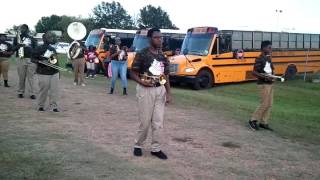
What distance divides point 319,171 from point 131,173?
112 inches

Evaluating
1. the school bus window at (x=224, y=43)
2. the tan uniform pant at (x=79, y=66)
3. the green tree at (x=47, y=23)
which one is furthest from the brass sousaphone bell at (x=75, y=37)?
the green tree at (x=47, y=23)

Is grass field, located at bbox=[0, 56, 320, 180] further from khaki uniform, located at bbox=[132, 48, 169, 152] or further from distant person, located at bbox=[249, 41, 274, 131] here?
khaki uniform, located at bbox=[132, 48, 169, 152]

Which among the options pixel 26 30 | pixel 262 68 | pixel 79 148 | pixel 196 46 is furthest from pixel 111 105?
pixel 196 46

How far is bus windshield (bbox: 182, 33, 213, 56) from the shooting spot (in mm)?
20203

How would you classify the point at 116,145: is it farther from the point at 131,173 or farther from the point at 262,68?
the point at 262,68

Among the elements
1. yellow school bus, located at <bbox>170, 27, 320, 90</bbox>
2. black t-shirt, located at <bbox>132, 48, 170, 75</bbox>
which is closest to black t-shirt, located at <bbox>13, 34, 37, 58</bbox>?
black t-shirt, located at <bbox>132, 48, 170, 75</bbox>

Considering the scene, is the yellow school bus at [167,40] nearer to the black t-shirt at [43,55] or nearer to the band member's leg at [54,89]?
the black t-shirt at [43,55]

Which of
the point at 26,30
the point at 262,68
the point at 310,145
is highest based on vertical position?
the point at 26,30

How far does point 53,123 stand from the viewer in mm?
9664

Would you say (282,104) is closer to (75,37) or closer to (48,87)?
(75,37)

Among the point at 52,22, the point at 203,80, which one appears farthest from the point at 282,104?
the point at 52,22

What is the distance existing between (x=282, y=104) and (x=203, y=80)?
449 cm

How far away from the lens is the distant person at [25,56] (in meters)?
12.9

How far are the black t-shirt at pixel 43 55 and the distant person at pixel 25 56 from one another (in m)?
1.54
